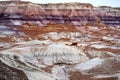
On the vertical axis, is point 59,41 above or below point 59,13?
below

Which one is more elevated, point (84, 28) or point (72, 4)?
point (72, 4)

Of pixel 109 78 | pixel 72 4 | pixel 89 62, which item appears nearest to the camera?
pixel 109 78

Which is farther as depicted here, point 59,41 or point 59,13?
point 59,13

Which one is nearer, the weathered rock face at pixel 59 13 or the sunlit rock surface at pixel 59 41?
the sunlit rock surface at pixel 59 41

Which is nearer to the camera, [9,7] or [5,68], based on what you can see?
[5,68]

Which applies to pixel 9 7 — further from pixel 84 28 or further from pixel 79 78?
pixel 79 78

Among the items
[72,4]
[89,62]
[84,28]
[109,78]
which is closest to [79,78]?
[109,78]

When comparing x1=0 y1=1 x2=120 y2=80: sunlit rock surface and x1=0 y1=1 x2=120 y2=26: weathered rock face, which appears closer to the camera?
x1=0 y1=1 x2=120 y2=80: sunlit rock surface

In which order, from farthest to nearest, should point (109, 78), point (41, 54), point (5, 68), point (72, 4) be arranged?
point (72, 4)
point (41, 54)
point (109, 78)
point (5, 68)
